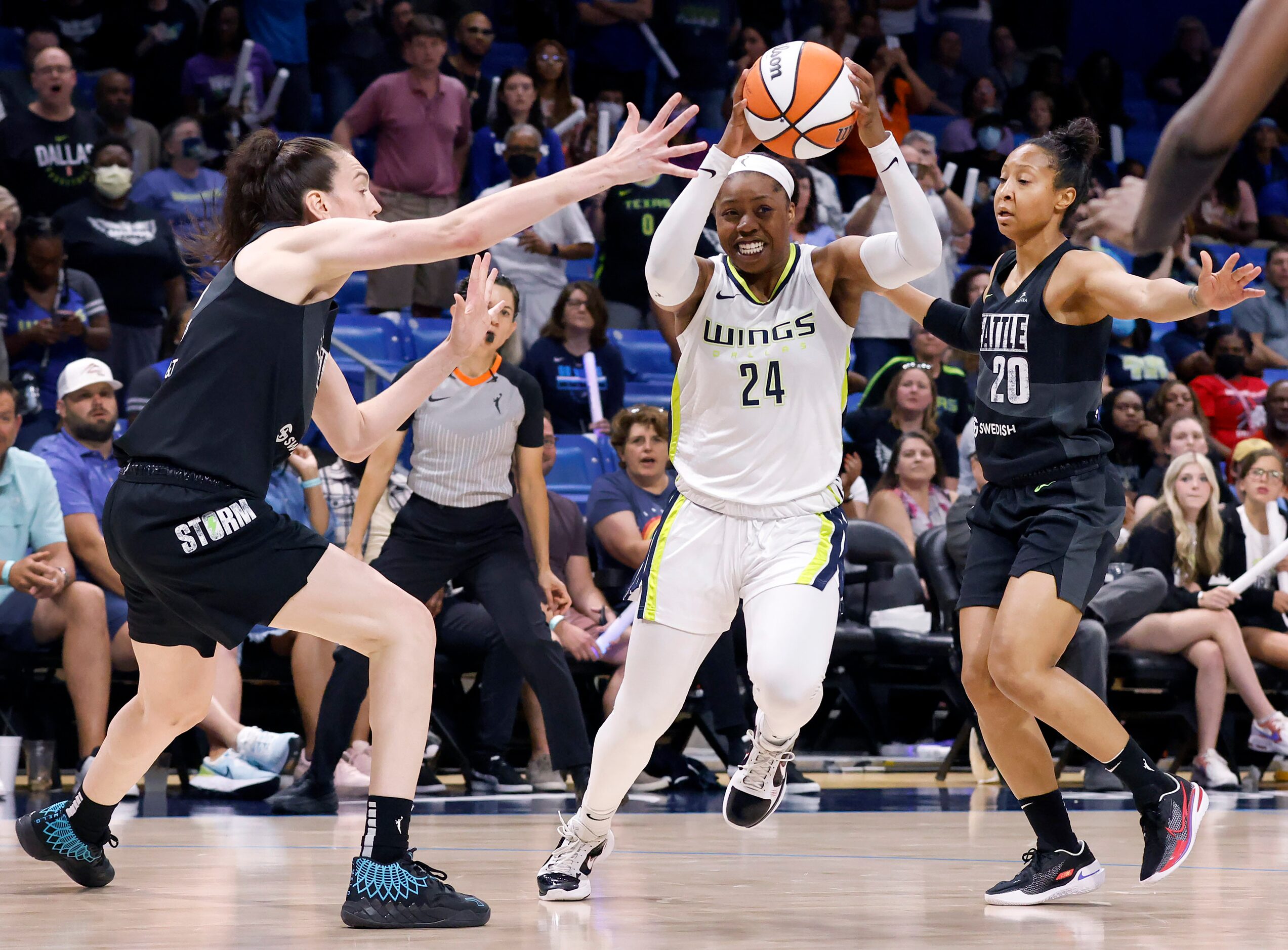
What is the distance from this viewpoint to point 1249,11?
197 centimetres

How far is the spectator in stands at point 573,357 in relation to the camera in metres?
10.9

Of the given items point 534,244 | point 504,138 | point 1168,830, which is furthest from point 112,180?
point 1168,830

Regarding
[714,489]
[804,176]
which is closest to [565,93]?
[804,176]

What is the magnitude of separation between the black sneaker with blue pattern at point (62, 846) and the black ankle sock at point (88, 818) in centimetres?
1

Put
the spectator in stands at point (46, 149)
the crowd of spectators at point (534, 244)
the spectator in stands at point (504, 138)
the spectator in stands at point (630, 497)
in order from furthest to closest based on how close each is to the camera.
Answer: the spectator in stands at point (504, 138) → the spectator in stands at point (46, 149) → the spectator in stands at point (630, 497) → the crowd of spectators at point (534, 244)

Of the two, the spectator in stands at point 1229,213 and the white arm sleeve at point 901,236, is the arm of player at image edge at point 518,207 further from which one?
the spectator in stands at point 1229,213

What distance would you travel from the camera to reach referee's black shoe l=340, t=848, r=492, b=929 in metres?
4.24

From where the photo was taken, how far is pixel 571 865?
4840 millimetres

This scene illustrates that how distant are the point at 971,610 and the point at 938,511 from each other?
540 cm

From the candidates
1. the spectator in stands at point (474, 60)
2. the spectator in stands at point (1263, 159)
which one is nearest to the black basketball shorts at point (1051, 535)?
the spectator in stands at point (474, 60)

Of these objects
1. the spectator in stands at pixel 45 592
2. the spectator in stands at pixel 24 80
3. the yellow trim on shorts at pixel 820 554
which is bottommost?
the spectator in stands at pixel 45 592

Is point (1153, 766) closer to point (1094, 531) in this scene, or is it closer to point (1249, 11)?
point (1094, 531)

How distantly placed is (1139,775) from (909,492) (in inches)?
214

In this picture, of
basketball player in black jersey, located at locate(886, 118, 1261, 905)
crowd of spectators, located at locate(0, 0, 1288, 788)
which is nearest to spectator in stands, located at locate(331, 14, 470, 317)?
crowd of spectators, located at locate(0, 0, 1288, 788)
